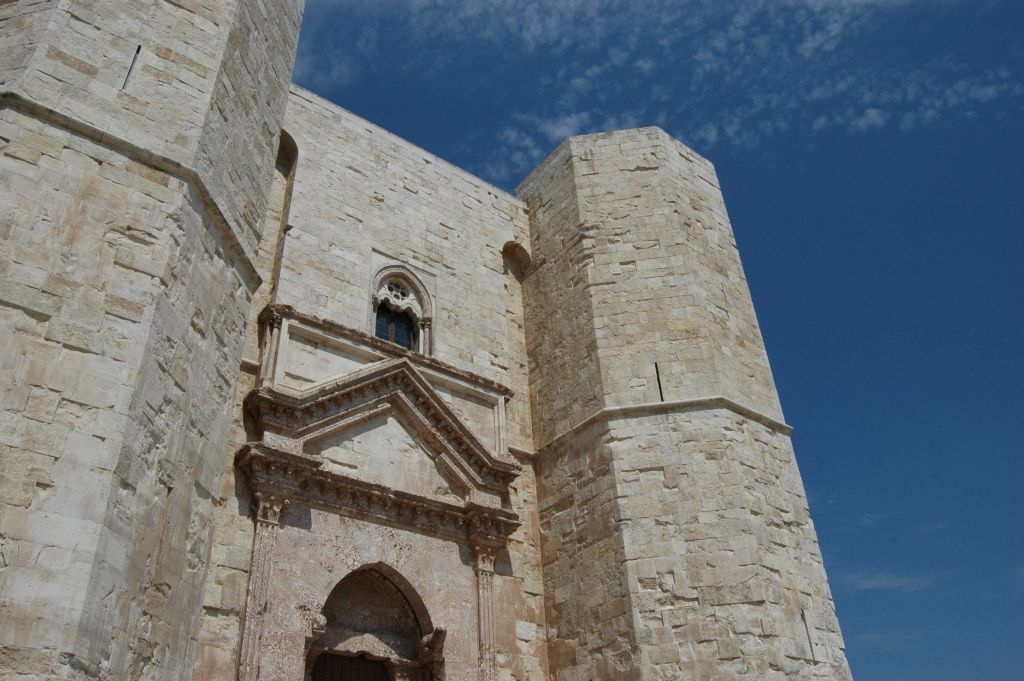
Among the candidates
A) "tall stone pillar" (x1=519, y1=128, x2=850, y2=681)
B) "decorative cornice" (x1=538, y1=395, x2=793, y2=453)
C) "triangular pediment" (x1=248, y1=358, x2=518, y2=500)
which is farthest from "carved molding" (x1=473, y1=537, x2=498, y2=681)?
"decorative cornice" (x1=538, y1=395, x2=793, y2=453)

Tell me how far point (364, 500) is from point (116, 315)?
10.8ft

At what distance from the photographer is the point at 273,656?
249 inches

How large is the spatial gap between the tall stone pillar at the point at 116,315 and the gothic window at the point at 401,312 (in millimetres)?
2432

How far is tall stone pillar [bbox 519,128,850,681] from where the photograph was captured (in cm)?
736

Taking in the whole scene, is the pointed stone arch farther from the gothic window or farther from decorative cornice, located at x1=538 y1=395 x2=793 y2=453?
decorative cornice, located at x1=538 y1=395 x2=793 y2=453

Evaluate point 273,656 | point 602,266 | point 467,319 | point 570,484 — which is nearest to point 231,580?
point 273,656

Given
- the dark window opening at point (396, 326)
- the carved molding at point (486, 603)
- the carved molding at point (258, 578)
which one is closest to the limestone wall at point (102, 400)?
the carved molding at point (258, 578)

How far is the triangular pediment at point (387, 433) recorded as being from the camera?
7340mm

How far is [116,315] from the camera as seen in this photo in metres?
4.88

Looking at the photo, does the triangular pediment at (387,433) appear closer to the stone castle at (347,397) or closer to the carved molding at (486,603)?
the stone castle at (347,397)

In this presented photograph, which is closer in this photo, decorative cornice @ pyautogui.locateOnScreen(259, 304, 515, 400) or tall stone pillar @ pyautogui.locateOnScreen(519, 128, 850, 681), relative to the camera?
tall stone pillar @ pyautogui.locateOnScreen(519, 128, 850, 681)

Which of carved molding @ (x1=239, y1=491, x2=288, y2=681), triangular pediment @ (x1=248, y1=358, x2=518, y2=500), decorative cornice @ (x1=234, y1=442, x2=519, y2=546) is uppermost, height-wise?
triangular pediment @ (x1=248, y1=358, x2=518, y2=500)

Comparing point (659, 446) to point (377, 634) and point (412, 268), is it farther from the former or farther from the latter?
point (412, 268)

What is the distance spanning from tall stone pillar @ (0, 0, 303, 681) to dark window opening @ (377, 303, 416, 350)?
2452 millimetres
